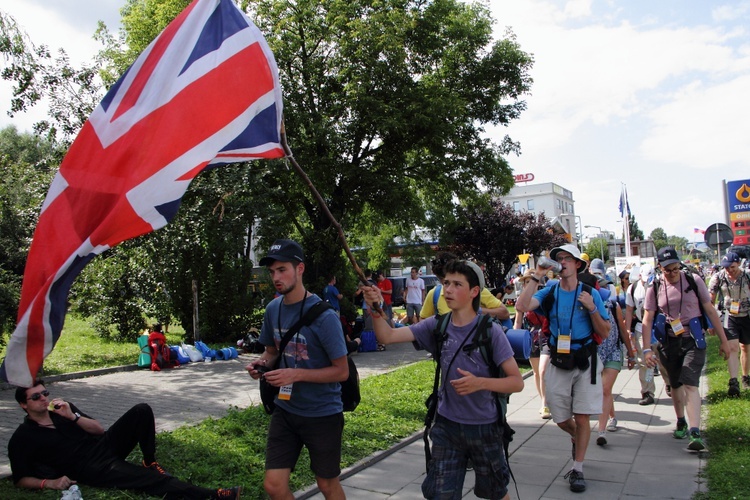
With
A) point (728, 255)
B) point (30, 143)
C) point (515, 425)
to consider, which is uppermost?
point (30, 143)

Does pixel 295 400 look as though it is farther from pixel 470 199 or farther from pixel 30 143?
pixel 30 143

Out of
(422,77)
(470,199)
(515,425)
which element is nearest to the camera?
(515,425)

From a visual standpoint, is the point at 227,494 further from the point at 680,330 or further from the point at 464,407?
the point at 680,330

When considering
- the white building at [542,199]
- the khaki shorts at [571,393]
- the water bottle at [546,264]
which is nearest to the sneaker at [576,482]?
the khaki shorts at [571,393]

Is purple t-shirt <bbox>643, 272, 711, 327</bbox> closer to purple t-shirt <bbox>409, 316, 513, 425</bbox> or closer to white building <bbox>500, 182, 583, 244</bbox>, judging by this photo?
purple t-shirt <bbox>409, 316, 513, 425</bbox>

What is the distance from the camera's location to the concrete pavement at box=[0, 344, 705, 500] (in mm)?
5488

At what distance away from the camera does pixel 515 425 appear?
25.8 ft

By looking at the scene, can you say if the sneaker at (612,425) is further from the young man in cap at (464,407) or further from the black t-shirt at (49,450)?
the black t-shirt at (49,450)

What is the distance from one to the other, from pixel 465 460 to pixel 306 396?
3.46 ft

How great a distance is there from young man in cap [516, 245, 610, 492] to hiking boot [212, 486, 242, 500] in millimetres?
2727

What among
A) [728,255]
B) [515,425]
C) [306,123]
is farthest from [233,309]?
[728,255]

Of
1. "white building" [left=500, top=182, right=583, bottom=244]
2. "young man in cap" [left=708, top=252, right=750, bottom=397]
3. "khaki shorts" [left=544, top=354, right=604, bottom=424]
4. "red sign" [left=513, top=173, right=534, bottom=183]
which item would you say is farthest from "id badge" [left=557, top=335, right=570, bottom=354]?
"red sign" [left=513, top=173, right=534, bottom=183]

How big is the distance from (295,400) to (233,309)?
13.1 metres

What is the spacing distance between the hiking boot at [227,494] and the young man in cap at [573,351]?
8.95 ft
